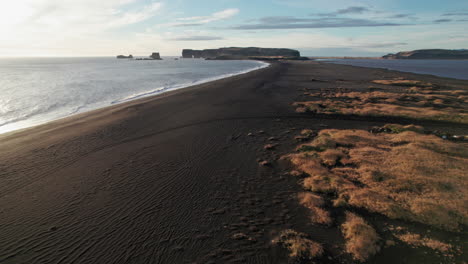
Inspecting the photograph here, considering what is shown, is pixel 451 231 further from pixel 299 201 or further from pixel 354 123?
pixel 354 123

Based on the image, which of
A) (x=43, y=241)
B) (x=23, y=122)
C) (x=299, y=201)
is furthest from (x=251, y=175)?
(x=23, y=122)

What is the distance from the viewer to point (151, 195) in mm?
11602

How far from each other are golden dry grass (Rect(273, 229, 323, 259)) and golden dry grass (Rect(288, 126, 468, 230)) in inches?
125

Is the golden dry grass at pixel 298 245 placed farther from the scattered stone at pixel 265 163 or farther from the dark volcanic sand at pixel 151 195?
the scattered stone at pixel 265 163

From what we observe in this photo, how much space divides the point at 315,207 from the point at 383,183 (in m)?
4.38

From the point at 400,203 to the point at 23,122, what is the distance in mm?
34670

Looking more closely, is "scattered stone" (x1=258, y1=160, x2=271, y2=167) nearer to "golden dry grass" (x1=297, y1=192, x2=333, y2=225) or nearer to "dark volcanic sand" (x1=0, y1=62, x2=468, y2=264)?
"dark volcanic sand" (x1=0, y1=62, x2=468, y2=264)

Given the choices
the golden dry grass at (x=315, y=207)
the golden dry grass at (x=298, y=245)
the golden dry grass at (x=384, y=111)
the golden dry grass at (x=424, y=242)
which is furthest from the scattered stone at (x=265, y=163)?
the golden dry grass at (x=384, y=111)

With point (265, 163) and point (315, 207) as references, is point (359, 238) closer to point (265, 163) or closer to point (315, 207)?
point (315, 207)

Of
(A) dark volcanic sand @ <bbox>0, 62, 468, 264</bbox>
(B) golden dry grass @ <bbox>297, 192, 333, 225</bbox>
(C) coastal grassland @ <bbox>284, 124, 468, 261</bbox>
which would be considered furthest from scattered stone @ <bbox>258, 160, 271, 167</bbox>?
(B) golden dry grass @ <bbox>297, 192, 333, 225</bbox>

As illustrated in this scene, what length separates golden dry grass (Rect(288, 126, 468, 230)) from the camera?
9773mm

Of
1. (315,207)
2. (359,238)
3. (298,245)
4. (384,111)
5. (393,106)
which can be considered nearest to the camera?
(298,245)

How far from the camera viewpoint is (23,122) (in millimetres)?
25016

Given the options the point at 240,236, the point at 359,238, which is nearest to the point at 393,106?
the point at 359,238
